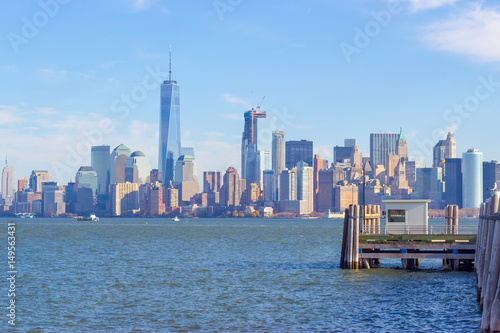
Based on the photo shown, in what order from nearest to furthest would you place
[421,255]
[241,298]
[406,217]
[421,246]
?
[241,298] < [421,246] < [421,255] < [406,217]

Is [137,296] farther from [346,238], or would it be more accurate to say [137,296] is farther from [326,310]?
[346,238]

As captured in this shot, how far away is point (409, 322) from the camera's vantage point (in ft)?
112

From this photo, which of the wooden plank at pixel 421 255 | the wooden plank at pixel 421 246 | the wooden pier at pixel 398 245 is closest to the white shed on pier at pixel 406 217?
the wooden pier at pixel 398 245

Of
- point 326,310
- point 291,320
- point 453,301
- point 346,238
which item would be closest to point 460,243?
point 346,238

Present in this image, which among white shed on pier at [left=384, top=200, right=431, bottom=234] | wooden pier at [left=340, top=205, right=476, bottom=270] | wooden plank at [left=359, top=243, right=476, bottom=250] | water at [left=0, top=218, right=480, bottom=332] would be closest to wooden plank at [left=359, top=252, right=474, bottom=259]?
wooden pier at [left=340, top=205, right=476, bottom=270]

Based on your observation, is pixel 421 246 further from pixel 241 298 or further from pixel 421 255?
pixel 241 298

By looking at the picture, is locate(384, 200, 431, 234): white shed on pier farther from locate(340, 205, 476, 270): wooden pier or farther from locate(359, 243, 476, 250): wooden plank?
locate(359, 243, 476, 250): wooden plank

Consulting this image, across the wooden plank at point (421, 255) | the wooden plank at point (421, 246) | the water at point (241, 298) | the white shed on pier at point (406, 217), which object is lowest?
the water at point (241, 298)

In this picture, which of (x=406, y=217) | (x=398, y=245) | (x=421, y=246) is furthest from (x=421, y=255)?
(x=406, y=217)

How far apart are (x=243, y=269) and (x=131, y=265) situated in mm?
12372

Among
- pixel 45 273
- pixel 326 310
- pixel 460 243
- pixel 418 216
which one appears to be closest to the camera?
pixel 326 310

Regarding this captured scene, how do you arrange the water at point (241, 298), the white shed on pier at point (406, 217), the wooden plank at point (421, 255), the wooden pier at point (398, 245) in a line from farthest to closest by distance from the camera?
the white shed on pier at point (406, 217)
the wooden plank at point (421, 255)
the wooden pier at point (398, 245)
the water at point (241, 298)

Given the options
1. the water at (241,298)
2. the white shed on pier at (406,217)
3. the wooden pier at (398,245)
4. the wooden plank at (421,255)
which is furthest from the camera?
the white shed on pier at (406,217)

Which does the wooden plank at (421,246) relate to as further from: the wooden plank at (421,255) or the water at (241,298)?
the water at (241,298)
